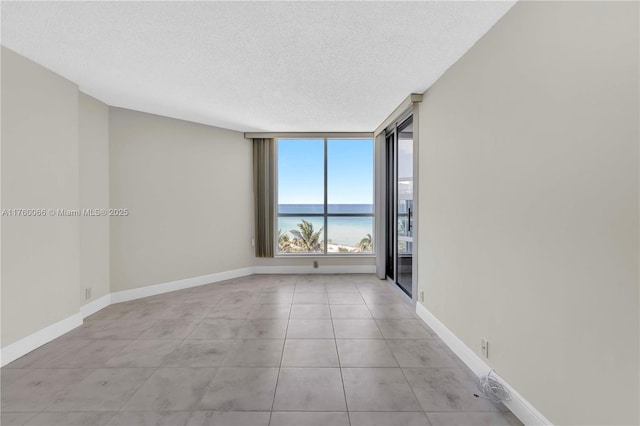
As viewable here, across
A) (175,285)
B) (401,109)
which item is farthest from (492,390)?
(175,285)

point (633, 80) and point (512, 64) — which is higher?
point (512, 64)

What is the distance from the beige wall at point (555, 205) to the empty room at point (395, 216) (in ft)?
0.03

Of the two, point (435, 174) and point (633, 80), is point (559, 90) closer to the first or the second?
point (633, 80)

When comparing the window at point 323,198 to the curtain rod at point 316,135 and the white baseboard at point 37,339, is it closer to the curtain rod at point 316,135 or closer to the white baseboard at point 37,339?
the curtain rod at point 316,135

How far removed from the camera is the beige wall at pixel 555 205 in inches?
46.4

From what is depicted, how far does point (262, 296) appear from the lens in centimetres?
411

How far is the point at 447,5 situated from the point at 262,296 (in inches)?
153

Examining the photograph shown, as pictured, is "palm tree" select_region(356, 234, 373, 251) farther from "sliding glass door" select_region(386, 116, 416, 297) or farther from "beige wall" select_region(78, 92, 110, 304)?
"beige wall" select_region(78, 92, 110, 304)

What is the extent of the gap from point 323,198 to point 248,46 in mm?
3479

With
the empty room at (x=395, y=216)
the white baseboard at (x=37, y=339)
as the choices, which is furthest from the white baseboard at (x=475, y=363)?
the white baseboard at (x=37, y=339)

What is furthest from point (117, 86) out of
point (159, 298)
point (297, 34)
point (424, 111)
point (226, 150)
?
point (424, 111)

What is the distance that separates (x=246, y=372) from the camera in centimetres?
221

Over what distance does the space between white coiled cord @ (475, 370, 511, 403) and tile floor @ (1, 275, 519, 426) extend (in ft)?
0.18

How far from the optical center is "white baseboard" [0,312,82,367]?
235 cm
